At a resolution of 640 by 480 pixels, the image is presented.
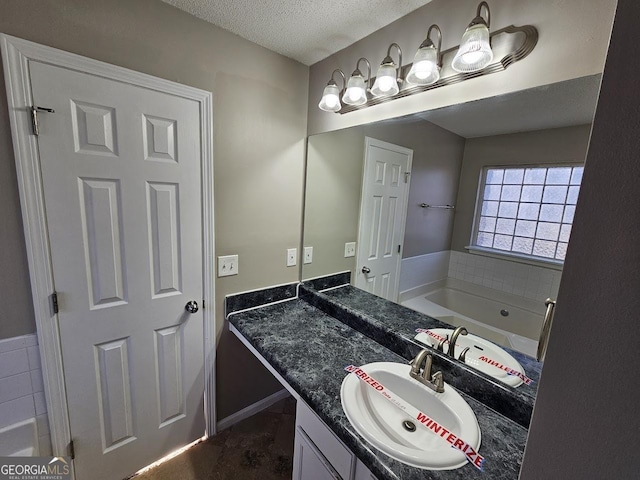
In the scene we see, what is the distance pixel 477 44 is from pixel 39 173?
1.64m

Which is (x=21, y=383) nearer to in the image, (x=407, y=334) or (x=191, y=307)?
(x=191, y=307)

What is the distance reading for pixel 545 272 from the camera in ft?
2.94

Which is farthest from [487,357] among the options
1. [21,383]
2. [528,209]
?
[21,383]

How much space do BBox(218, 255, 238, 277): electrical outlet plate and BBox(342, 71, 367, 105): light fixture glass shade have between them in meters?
1.07

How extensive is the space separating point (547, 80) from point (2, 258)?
6.62 feet

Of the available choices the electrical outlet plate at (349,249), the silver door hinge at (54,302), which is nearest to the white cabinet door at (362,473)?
the electrical outlet plate at (349,249)

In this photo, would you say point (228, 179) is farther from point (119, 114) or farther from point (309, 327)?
point (309, 327)

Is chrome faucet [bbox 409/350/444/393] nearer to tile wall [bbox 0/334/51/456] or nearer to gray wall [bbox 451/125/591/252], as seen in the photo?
gray wall [bbox 451/125/591/252]

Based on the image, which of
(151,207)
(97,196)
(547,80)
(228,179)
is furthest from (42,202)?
(547,80)

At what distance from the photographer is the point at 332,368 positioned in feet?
3.81

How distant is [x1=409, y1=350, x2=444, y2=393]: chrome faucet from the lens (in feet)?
3.37

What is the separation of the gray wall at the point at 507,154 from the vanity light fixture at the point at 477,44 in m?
0.27

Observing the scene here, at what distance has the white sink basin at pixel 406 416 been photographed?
2.56 feet

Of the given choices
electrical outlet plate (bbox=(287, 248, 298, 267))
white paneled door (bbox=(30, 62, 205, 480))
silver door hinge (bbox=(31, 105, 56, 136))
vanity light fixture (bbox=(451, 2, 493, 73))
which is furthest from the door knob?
vanity light fixture (bbox=(451, 2, 493, 73))
